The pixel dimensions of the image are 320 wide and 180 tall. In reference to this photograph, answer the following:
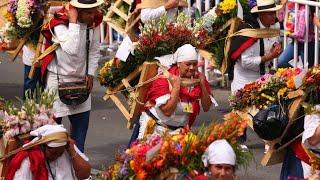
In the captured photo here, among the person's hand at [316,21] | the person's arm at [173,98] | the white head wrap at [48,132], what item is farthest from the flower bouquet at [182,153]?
the person's hand at [316,21]

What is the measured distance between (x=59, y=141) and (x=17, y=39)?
4357mm

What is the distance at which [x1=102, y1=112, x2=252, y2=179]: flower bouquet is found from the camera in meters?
8.39

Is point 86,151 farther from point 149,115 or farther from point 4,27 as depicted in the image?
point 149,115

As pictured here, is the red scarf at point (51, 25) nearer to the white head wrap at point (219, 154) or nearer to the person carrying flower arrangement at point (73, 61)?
the person carrying flower arrangement at point (73, 61)

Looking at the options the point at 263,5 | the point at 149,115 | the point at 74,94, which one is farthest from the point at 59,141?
the point at 263,5

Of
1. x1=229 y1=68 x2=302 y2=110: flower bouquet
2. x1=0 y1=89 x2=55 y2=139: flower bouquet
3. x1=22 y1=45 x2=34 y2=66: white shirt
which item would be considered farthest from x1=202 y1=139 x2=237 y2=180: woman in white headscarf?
x1=22 y1=45 x2=34 y2=66: white shirt

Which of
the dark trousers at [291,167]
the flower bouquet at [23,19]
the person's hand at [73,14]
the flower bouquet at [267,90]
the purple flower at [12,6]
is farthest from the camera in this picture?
the purple flower at [12,6]

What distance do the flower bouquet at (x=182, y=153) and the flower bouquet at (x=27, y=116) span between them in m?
1.11

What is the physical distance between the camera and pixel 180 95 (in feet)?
33.7

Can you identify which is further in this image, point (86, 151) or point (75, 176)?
point (86, 151)

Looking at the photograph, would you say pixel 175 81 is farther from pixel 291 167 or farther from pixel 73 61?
pixel 73 61

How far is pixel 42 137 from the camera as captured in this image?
356 inches

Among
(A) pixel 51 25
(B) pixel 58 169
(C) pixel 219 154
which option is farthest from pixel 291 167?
→ (A) pixel 51 25

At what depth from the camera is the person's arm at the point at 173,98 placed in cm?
1009
